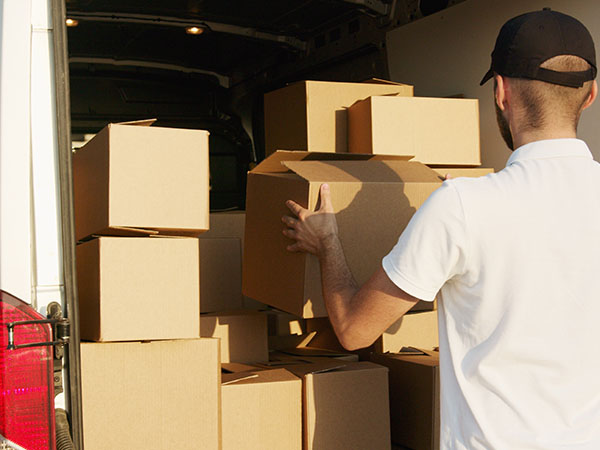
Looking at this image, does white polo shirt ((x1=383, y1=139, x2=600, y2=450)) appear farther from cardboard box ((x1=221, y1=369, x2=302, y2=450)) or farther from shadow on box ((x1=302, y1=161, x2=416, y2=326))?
cardboard box ((x1=221, y1=369, x2=302, y2=450))

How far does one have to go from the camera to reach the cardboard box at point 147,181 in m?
1.78

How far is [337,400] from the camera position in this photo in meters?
2.10

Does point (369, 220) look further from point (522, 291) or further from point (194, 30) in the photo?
point (194, 30)

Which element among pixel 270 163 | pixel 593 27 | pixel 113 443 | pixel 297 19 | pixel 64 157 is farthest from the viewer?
pixel 297 19

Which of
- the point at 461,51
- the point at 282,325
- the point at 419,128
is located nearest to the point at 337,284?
the point at 419,128

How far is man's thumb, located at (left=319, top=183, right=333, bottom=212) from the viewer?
5.98 ft

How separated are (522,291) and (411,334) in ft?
3.85

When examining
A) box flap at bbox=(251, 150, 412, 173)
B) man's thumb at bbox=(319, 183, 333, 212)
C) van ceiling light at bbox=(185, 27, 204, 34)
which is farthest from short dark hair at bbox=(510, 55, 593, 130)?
van ceiling light at bbox=(185, 27, 204, 34)

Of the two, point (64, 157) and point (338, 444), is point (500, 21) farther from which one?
point (64, 157)

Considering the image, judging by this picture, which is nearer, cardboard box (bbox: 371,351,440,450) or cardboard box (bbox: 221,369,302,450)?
cardboard box (bbox: 221,369,302,450)

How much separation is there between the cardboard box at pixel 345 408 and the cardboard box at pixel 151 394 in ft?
1.02

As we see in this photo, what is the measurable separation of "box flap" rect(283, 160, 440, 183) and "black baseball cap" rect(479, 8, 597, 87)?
563 mm

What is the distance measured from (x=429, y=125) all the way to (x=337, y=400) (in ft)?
3.07

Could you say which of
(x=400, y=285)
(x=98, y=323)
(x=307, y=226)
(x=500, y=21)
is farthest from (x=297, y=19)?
(x=400, y=285)
